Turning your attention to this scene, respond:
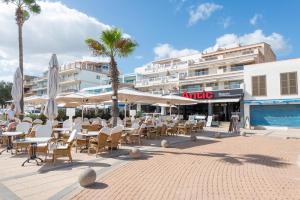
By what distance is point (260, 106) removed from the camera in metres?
27.2

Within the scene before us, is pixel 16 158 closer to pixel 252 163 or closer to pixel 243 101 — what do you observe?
pixel 252 163

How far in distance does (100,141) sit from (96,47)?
215 inches

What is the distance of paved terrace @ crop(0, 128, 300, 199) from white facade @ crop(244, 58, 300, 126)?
18634mm

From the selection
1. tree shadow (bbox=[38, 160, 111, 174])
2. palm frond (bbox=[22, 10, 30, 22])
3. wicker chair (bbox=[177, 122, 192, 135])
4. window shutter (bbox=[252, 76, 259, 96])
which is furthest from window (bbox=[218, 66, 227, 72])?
tree shadow (bbox=[38, 160, 111, 174])

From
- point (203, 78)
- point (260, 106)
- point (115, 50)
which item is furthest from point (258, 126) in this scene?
point (115, 50)

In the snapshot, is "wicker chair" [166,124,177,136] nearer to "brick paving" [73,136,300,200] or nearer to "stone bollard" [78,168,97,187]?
"brick paving" [73,136,300,200]

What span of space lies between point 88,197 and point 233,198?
110 inches

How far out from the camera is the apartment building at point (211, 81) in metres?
30.8

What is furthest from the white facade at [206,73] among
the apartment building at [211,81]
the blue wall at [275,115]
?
the blue wall at [275,115]

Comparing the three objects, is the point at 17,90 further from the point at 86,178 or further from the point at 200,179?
the point at 200,179

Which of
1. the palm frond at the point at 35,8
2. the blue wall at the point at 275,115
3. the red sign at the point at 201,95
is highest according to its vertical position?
the palm frond at the point at 35,8

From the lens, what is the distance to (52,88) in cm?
1045

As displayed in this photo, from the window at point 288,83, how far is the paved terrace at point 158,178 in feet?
61.4

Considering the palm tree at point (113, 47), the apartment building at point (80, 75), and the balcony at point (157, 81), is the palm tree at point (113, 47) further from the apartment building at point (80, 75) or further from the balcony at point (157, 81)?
the apartment building at point (80, 75)
